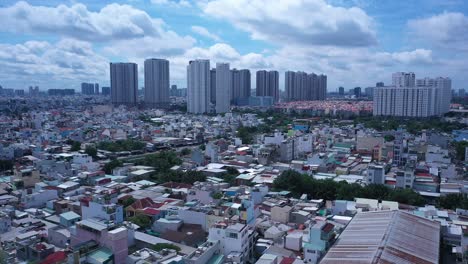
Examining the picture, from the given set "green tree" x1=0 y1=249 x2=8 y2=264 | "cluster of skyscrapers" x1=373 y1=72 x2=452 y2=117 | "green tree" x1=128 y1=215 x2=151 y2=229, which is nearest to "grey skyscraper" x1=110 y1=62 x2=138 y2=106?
"cluster of skyscrapers" x1=373 y1=72 x2=452 y2=117

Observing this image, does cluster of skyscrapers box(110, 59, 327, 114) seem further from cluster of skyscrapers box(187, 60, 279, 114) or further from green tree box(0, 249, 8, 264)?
green tree box(0, 249, 8, 264)

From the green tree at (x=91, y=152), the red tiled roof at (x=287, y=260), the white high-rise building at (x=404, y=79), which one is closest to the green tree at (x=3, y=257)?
the red tiled roof at (x=287, y=260)

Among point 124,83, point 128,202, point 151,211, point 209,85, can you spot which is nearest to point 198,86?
point 209,85

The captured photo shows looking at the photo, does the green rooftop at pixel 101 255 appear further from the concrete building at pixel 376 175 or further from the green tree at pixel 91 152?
the green tree at pixel 91 152

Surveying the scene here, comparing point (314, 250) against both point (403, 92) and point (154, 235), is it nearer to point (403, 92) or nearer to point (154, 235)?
point (154, 235)

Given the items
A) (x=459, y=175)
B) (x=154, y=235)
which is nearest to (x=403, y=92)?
(x=459, y=175)

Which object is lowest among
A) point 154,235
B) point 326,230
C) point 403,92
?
point 154,235

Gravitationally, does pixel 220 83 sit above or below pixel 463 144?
above
